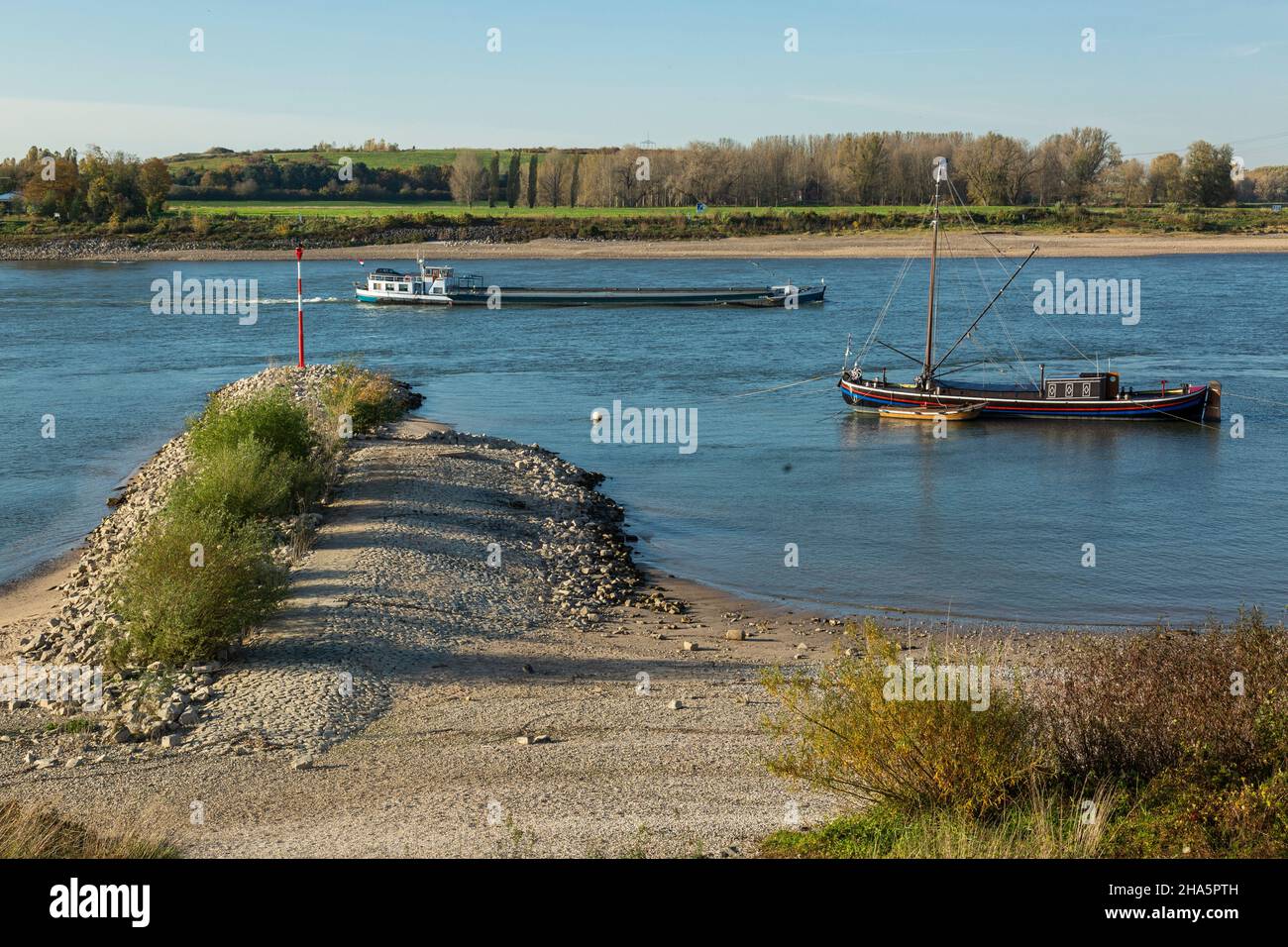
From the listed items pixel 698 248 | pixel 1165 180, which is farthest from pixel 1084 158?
pixel 698 248

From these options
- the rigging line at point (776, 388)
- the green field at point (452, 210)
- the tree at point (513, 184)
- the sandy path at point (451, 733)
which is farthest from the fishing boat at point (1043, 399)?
the tree at point (513, 184)

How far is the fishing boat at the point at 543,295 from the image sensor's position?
7312cm

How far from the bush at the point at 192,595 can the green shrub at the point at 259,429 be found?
20.1 ft

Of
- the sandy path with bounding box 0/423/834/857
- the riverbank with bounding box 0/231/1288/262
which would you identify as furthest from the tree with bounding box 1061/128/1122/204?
the sandy path with bounding box 0/423/834/857

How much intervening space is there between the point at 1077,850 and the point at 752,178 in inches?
5246

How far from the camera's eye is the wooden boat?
38344 mm

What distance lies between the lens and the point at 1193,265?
90250mm

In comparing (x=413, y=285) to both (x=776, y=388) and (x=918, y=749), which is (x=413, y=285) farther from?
(x=918, y=749)

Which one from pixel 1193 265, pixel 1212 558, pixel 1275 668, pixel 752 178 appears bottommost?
pixel 1212 558

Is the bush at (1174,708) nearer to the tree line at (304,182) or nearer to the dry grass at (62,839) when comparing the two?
the dry grass at (62,839)

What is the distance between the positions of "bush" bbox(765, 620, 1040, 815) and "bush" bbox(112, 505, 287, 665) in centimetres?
701

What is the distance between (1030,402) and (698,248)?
6918 centimetres
